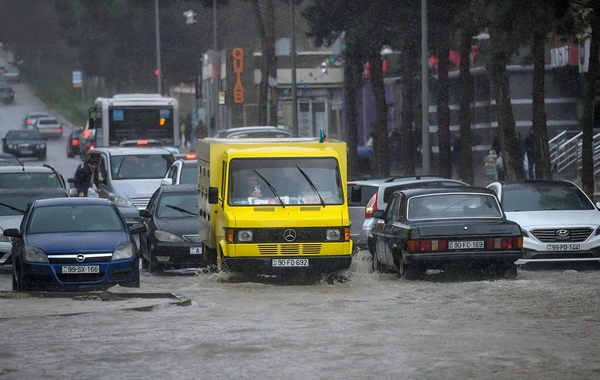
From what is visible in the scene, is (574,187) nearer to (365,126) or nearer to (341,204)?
(341,204)

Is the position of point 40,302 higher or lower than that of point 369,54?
lower

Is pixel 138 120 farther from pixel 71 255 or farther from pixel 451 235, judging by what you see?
pixel 451 235

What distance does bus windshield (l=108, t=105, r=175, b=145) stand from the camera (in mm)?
42375

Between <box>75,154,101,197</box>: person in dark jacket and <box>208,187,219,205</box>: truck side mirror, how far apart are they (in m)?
12.5

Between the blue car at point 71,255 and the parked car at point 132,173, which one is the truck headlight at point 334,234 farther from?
the parked car at point 132,173

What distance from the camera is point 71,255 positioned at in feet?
54.3

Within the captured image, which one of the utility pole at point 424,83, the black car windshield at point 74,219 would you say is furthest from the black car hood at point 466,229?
the utility pole at point 424,83

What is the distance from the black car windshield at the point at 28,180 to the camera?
83.6 ft

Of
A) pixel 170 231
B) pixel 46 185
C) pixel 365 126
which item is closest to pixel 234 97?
pixel 365 126

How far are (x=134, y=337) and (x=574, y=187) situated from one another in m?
10.7

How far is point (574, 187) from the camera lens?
2031 centimetres

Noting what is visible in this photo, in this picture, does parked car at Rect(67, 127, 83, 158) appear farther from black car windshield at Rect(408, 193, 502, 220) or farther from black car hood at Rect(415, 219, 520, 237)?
black car hood at Rect(415, 219, 520, 237)

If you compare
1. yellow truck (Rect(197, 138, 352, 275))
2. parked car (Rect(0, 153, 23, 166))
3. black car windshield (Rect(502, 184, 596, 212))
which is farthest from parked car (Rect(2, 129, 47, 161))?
yellow truck (Rect(197, 138, 352, 275))

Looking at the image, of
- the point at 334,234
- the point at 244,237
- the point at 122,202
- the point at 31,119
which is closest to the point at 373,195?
the point at 334,234
